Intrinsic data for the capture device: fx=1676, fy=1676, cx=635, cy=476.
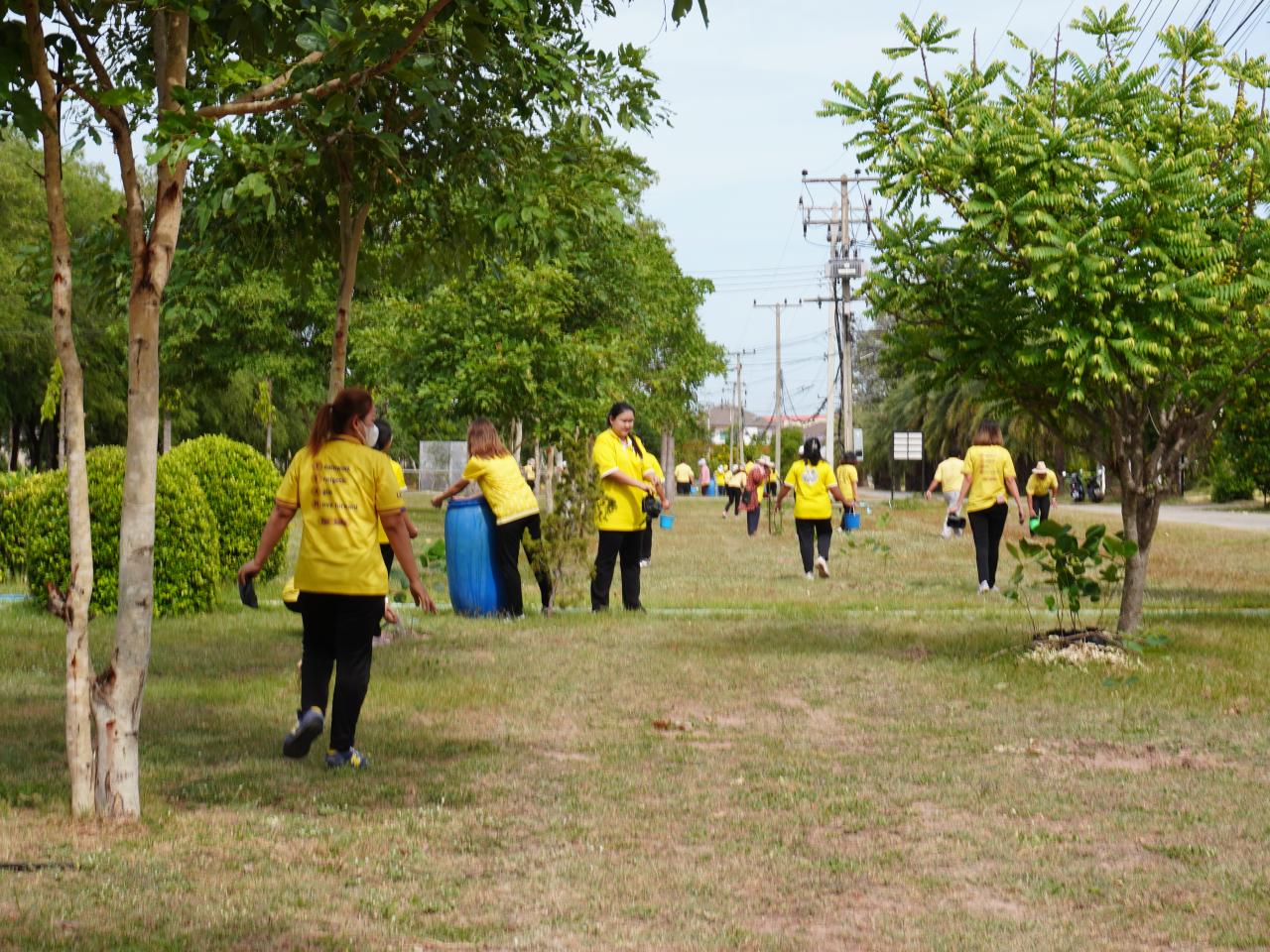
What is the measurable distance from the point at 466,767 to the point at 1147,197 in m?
5.43

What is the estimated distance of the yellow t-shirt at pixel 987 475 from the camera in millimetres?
16688

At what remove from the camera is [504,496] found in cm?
1353

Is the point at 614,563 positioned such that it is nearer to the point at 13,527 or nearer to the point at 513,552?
the point at 513,552

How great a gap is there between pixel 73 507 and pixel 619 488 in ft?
27.6

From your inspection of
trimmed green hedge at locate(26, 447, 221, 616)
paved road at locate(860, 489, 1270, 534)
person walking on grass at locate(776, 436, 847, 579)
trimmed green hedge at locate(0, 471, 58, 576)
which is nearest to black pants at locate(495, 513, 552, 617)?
trimmed green hedge at locate(26, 447, 221, 616)

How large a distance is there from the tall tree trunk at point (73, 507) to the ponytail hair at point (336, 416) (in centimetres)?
Result: 144

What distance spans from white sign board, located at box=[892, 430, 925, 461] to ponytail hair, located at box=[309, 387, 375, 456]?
181 ft

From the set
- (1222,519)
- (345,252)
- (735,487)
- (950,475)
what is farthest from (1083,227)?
(735,487)

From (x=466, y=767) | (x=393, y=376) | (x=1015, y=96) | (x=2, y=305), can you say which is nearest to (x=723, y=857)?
(x=466, y=767)

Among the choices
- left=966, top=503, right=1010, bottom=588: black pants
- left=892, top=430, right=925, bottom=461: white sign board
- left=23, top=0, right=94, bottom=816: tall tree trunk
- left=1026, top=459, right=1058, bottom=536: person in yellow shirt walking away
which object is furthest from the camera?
left=892, top=430, right=925, bottom=461: white sign board

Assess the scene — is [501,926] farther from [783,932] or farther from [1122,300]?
[1122,300]

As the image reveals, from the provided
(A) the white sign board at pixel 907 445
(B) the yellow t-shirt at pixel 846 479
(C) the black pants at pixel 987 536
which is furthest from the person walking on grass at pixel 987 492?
(A) the white sign board at pixel 907 445

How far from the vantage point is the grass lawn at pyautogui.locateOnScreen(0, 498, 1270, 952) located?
195 inches

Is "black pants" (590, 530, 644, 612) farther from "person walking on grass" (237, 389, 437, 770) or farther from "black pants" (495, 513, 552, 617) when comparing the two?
"person walking on grass" (237, 389, 437, 770)
